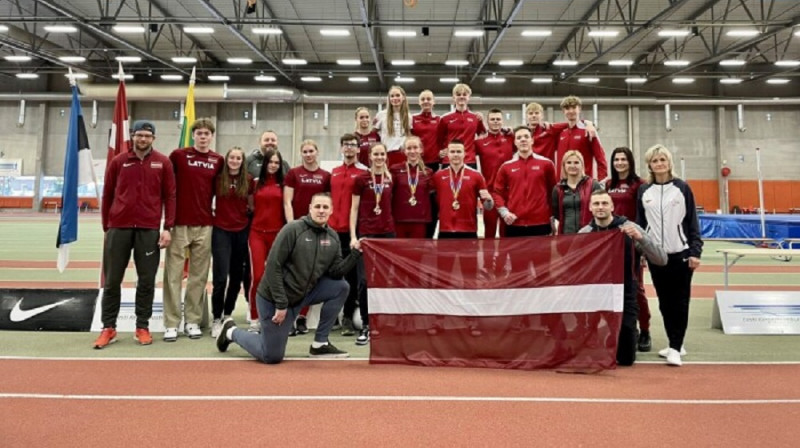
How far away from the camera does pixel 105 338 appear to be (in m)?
4.82

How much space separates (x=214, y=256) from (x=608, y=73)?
27681 millimetres

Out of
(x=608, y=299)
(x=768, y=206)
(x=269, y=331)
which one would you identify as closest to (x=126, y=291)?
(x=269, y=331)

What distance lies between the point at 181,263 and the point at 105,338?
101 centimetres

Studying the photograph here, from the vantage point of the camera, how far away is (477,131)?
6.12 meters

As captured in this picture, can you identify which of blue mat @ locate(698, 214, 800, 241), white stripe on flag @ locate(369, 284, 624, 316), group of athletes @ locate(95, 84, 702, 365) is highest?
blue mat @ locate(698, 214, 800, 241)

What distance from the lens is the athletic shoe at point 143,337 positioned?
491cm

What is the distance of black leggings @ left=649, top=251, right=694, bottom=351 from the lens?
4305 mm

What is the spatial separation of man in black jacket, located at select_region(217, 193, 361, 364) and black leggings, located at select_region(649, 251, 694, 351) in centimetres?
280

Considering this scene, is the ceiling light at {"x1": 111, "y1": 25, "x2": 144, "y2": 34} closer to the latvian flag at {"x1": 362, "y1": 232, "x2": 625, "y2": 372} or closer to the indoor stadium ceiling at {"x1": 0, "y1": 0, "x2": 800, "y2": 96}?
the indoor stadium ceiling at {"x1": 0, "y1": 0, "x2": 800, "y2": 96}

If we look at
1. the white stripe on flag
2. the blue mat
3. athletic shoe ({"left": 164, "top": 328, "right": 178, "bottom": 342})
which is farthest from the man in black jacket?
the blue mat

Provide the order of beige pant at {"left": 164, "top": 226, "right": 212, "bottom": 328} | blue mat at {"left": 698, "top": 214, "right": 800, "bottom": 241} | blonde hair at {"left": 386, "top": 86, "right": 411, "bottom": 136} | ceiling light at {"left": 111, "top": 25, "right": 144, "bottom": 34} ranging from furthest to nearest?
1. ceiling light at {"left": 111, "top": 25, "right": 144, "bottom": 34}
2. blue mat at {"left": 698, "top": 214, "right": 800, "bottom": 241}
3. blonde hair at {"left": 386, "top": 86, "right": 411, "bottom": 136}
4. beige pant at {"left": 164, "top": 226, "right": 212, "bottom": 328}

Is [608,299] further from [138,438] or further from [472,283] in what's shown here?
[138,438]

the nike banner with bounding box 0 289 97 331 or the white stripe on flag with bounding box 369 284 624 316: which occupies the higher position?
the white stripe on flag with bounding box 369 284 624 316

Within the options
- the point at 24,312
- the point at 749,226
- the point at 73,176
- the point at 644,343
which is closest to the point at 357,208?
the point at 644,343
